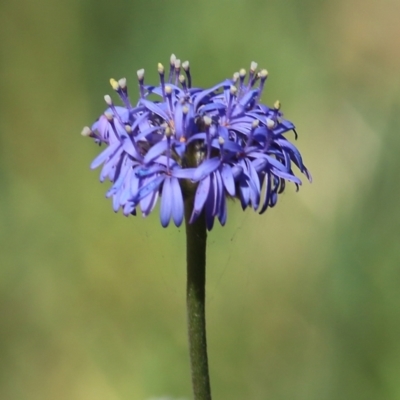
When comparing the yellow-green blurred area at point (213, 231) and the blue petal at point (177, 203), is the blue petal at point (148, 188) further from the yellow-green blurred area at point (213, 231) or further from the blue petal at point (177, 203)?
the yellow-green blurred area at point (213, 231)

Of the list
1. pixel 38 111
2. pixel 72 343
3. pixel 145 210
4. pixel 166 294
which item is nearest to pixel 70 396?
pixel 72 343

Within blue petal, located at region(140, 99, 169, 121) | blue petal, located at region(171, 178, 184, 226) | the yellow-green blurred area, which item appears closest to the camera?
blue petal, located at region(171, 178, 184, 226)

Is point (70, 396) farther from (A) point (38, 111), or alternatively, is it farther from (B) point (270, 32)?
(B) point (270, 32)

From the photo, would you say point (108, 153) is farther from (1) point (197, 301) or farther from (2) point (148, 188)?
(1) point (197, 301)

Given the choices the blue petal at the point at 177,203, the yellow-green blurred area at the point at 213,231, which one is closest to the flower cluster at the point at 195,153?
the blue petal at the point at 177,203

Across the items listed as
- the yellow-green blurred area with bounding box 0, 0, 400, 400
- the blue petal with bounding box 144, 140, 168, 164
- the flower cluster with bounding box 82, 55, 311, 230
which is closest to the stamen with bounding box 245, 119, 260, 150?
the flower cluster with bounding box 82, 55, 311, 230

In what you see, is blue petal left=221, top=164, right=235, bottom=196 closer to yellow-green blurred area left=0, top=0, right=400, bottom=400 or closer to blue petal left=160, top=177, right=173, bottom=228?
blue petal left=160, top=177, right=173, bottom=228
